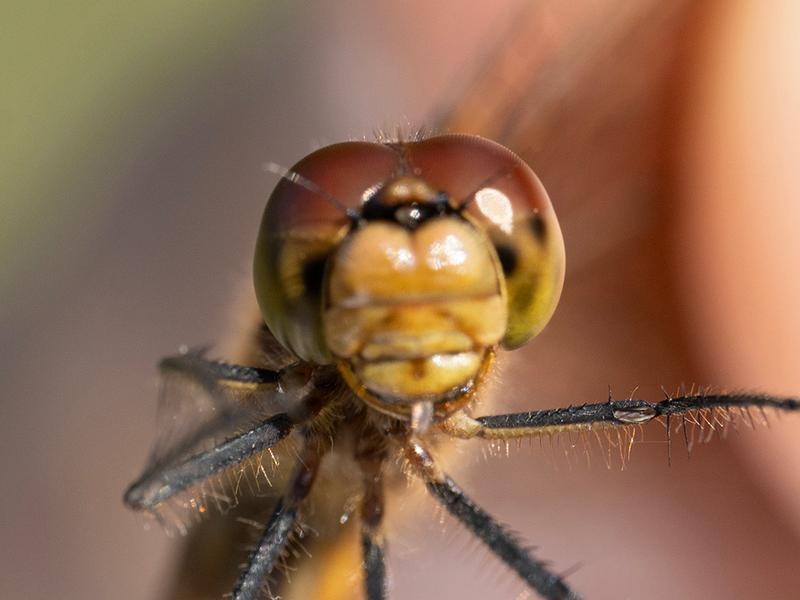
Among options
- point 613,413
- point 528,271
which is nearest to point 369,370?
point 528,271

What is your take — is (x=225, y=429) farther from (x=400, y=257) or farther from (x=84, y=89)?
(x=84, y=89)

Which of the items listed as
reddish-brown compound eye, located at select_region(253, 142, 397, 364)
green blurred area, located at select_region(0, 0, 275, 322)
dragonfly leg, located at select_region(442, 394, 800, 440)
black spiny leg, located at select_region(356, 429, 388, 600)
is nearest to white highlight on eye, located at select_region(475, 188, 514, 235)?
reddish-brown compound eye, located at select_region(253, 142, 397, 364)

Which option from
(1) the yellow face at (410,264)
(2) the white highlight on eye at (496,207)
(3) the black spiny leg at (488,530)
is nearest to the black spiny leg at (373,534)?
(3) the black spiny leg at (488,530)

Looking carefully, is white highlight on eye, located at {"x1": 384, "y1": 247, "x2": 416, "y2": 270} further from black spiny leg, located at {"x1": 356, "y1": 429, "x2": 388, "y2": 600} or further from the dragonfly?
black spiny leg, located at {"x1": 356, "y1": 429, "x2": 388, "y2": 600}

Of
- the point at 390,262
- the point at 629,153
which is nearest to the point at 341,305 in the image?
the point at 390,262

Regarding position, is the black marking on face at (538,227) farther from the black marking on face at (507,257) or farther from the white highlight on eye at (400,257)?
the white highlight on eye at (400,257)

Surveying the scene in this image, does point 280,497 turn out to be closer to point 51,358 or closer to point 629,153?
point 629,153
